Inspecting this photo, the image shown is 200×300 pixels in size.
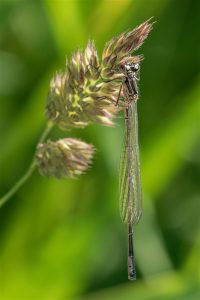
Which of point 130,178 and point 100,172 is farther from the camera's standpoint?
point 100,172

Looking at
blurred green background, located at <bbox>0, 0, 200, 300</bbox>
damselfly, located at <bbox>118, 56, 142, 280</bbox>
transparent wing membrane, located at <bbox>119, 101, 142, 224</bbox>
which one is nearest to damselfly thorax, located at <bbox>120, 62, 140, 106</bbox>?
damselfly, located at <bbox>118, 56, 142, 280</bbox>

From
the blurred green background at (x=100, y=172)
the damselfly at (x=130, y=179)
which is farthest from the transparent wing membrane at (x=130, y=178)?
the blurred green background at (x=100, y=172)

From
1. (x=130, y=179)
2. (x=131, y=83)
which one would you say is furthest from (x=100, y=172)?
(x=131, y=83)

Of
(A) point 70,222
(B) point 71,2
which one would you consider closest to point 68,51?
(B) point 71,2

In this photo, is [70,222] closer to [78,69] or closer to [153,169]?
[153,169]

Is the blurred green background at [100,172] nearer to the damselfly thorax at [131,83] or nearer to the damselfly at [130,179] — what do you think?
the damselfly at [130,179]

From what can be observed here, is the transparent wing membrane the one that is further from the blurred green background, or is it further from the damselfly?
the blurred green background

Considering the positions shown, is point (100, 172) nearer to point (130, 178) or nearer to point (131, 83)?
point (130, 178)

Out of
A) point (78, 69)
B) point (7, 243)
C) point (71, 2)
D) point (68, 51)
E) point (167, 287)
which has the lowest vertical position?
point (167, 287)
